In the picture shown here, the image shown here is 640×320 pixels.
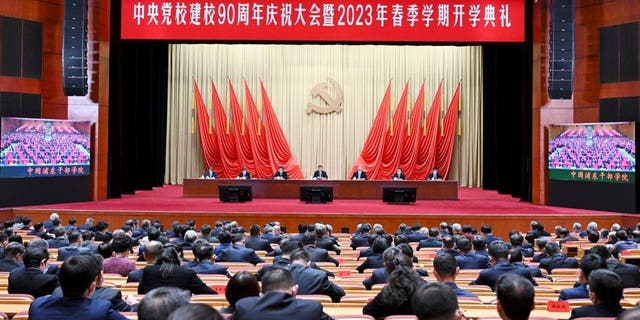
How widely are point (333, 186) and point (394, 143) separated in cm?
342

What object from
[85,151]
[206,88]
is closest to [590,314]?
[85,151]

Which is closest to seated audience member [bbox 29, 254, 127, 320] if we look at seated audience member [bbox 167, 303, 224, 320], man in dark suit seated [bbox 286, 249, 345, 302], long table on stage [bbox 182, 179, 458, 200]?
seated audience member [bbox 167, 303, 224, 320]

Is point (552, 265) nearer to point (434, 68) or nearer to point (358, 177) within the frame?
point (358, 177)

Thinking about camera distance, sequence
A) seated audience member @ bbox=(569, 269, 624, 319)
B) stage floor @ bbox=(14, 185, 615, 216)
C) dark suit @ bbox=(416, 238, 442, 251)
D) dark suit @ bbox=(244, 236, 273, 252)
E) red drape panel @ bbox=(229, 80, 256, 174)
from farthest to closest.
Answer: red drape panel @ bbox=(229, 80, 256, 174), stage floor @ bbox=(14, 185, 615, 216), dark suit @ bbox=(416, 238, 442, 251), dark suit @ bbox=(244, 236, 273, 252), seated audience member @ bbox=(569, 269, 624, 319)

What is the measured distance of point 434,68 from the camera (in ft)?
62.2

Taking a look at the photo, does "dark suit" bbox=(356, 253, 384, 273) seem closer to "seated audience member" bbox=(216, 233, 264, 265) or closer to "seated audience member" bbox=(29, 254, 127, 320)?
"seated audience member" bbox=(216, 233, 264, 265)

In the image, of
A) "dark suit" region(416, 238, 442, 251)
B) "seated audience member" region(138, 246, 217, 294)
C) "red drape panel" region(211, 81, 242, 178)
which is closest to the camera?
"seated audience member" region(138, 246, 217, 294)

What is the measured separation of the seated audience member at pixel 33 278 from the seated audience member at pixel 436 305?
2.69m

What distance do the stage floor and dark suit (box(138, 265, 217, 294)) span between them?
7752 mm

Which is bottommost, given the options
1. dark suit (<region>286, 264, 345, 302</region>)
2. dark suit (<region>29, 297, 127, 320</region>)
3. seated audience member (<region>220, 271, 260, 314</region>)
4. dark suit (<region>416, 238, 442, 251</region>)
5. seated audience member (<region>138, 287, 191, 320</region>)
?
dark suit (<region>416, 238, 442, 251</region>)

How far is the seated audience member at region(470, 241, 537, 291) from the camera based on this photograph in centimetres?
479

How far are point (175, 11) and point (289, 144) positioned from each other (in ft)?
21.2

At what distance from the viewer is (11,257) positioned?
16.9 ft

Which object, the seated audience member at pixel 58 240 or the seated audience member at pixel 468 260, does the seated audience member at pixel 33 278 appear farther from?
the seated audience member at pixel 468 260
